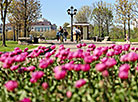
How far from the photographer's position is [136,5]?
105ft

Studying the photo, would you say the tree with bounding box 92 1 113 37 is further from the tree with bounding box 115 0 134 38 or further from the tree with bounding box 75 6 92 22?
the tree with bounding box 115 0 134 38

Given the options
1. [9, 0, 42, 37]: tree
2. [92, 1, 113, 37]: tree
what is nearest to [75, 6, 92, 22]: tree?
[92, 1, 113, 37]: tree

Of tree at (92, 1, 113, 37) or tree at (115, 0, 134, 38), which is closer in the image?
tree at (115, 0, 134, 38)

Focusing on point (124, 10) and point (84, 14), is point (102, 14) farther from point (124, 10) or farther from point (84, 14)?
point (124, 10)

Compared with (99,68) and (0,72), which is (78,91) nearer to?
(99,68)

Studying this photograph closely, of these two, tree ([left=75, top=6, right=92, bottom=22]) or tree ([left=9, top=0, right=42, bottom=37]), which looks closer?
tree ([left=9, top=0, right=42, bottom=37])

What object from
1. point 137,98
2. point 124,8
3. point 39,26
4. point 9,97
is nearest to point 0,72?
point 9,97

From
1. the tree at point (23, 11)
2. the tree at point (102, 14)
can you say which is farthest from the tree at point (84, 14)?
the tree at point (23, 11)

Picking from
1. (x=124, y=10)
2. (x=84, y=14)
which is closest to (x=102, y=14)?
(x=84, y=14)

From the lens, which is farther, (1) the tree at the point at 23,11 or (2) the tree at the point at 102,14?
(2) the tree at the point at 102,14

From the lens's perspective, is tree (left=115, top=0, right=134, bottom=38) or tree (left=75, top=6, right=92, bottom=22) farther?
tree (left=75, top=6, right=92, bottom=22)

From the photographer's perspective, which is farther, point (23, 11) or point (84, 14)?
point (84, 14)

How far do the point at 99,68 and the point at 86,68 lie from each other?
225 millimetres

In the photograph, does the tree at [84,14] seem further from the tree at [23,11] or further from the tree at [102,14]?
the tree at [23,11]
